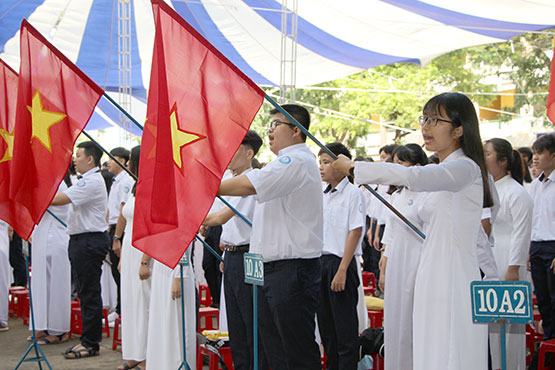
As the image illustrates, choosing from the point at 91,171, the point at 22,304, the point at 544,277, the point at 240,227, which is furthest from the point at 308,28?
the point at 240,227

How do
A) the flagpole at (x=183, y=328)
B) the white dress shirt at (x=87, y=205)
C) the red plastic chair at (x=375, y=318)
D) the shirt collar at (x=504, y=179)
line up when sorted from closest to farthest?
the flagpole at (x=183, y=328) < the shirt collar at (x=504, y=179) < the red plastic chair at (x=375, y=318) < the white dress shirt at (x=87, y=205)

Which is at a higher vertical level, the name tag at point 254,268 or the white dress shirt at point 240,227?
the white dress shirt at point 240,227

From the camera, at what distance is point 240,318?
16.0 feet

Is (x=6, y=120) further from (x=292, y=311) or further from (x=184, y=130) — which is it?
(x=292, y=311)

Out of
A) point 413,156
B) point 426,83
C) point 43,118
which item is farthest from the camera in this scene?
point 426,83

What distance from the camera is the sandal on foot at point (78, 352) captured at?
6.82 metres

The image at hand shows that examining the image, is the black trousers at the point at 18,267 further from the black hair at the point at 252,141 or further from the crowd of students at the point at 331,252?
the black hair at the point at 252,141

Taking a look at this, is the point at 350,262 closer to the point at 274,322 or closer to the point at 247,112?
the point at 274,322

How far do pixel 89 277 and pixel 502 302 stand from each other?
4526 mm

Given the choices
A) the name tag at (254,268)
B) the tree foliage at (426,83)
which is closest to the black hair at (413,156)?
the name tag at (254,268)

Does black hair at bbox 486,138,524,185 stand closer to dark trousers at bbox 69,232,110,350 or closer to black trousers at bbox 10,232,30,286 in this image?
dark trousers at bbox 69,232,110,350

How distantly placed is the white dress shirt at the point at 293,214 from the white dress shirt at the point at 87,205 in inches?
110

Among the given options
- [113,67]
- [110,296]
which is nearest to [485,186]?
[110,296]

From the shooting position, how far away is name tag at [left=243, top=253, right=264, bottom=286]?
3.93 m
